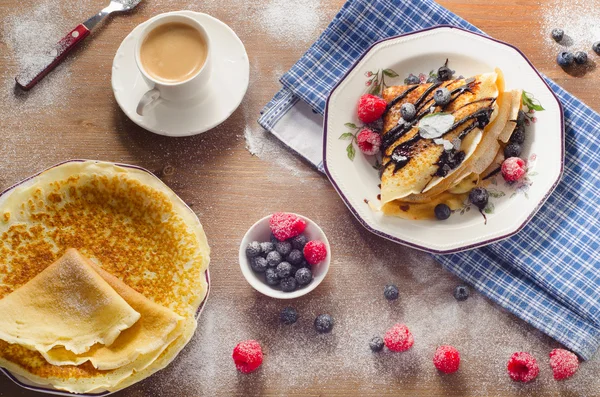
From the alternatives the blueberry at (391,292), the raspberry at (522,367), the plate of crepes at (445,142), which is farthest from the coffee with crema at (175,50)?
the raspberry at (522,367)

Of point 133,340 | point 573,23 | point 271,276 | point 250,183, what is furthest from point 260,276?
point 573,23

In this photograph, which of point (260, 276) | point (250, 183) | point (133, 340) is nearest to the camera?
point (133, 340)

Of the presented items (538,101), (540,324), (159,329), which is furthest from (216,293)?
(538,101)

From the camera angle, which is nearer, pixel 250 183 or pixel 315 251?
pixel 315 251

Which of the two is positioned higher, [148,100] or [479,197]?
[148,100]

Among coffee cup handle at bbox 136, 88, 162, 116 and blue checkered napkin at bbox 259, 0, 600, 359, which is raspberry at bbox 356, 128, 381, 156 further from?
coffee cup handle at bbox 136, 88, 162, 116

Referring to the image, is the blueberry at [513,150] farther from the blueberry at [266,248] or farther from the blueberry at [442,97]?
the blueberry at [266,248]

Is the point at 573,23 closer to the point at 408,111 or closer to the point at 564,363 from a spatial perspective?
the point at 408,111
